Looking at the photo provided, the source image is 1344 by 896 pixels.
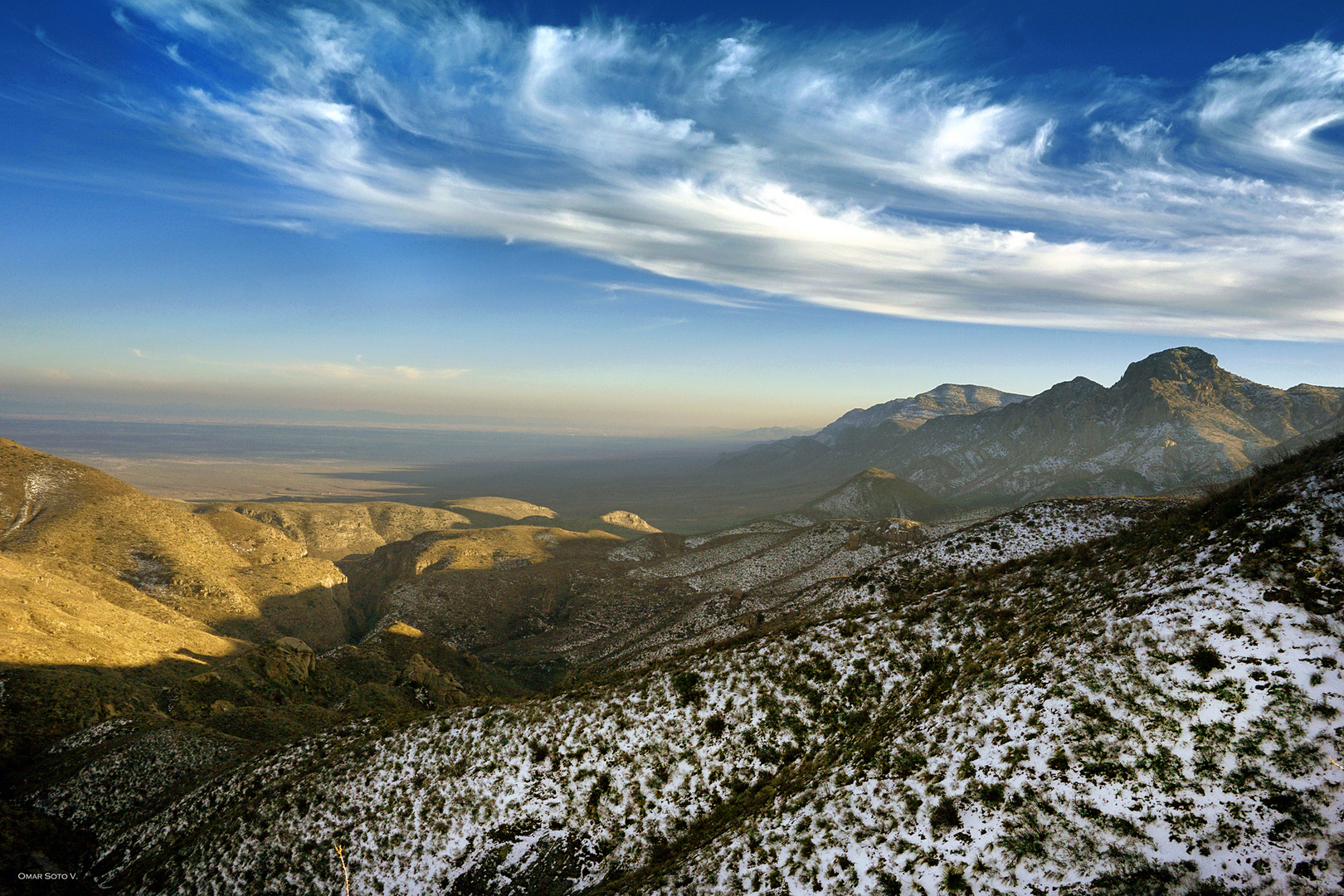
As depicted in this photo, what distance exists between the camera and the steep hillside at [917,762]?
8.02m

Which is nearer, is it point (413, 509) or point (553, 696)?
point (553, 696)

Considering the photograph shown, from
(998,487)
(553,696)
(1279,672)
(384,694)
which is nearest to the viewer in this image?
(1279,672)

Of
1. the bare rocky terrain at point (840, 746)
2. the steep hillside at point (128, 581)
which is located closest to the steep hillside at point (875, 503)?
the bare rocky terrain at point (840, 746)

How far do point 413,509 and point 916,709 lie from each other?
6894 inches

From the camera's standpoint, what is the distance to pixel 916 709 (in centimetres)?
1286

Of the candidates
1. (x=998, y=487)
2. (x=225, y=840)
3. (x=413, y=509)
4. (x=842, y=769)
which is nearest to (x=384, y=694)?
(x=225, y=840)

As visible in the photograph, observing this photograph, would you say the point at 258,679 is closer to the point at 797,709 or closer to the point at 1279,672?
the point at 797,709

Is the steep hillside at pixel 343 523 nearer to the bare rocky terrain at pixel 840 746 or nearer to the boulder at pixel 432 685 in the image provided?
the boulder at pixel 432 685

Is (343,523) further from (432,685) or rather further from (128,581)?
(432,685)

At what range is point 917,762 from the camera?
1081 centimetres

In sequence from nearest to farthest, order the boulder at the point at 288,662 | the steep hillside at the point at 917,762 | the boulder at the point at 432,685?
the steep hillside at the point at 917,762
the boulder at the point at 432,685
the boulder at the point at 288,662

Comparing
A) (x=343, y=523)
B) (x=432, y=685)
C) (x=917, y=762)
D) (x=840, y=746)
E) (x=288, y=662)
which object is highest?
(x=917, y=762)

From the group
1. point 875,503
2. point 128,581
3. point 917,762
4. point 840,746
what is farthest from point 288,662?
point 875,503

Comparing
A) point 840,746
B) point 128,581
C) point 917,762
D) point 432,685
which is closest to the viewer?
point 917,762
